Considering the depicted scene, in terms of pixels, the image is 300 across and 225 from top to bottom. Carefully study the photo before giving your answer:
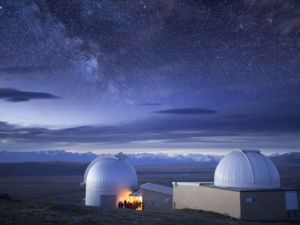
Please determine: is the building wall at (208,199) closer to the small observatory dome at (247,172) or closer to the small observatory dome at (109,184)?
the small observatory dome at (247,172)

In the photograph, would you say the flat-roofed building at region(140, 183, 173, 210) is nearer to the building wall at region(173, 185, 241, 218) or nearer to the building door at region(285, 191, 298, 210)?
the building wall at region(173, 185, 241, 218)

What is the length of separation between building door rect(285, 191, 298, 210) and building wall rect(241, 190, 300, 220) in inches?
9.4

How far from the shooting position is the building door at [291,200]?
17.7m

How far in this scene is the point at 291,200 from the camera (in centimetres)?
1781

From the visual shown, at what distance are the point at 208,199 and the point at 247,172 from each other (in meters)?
3.58

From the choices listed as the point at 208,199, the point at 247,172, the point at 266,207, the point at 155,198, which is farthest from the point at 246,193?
the point at 155,198

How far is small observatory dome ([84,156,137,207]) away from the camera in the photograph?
27.0m

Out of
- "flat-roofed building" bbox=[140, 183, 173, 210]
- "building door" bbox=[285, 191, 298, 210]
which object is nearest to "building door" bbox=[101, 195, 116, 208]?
"flat-roofed building" bbox=[140, 183, 173, 210]

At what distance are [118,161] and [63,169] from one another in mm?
113867

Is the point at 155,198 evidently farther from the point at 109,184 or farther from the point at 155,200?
the point at 109,184

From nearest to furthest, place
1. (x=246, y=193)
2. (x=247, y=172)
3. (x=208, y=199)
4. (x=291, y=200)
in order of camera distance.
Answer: (x=246, y=193), (x=291, y=200), (x=247, y=172), (x=208, y=199)

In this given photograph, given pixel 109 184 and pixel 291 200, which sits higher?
pixel 291 200

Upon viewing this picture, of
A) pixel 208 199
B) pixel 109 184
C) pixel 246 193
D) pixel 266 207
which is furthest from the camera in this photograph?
pixel 109 184

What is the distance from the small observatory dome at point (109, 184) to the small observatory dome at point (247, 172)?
11210 mm
